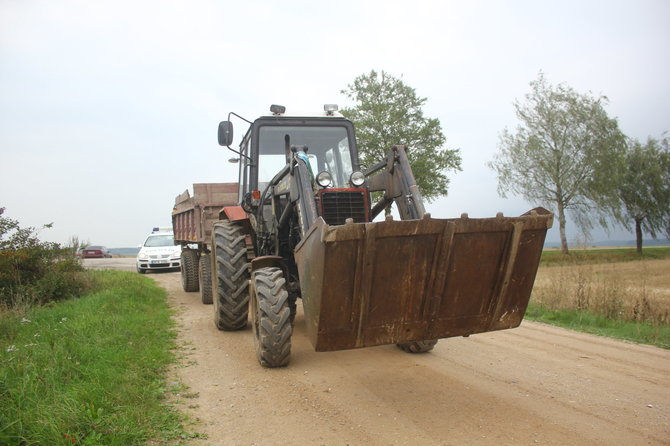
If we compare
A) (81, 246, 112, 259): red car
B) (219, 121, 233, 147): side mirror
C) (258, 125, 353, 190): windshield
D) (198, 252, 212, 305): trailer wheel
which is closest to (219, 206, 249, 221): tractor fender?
(258, 125, 353, 190): windshield

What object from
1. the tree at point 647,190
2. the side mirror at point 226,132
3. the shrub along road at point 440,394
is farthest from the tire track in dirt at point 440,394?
the tree at point 647,190

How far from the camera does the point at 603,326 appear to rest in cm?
804

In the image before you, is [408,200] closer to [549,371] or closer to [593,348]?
[549,371]

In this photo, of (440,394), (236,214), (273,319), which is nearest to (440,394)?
(440,394)

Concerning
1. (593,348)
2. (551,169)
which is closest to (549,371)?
(593,348)

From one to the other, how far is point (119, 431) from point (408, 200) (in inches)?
138

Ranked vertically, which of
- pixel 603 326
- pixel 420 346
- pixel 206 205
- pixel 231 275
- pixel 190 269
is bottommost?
pixel 603 326

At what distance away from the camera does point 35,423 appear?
11.5 feet

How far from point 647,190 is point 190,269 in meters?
33.1

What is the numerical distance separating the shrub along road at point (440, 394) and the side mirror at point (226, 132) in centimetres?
261

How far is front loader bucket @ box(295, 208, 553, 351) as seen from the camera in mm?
3904

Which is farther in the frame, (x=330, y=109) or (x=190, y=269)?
(x=190, y=269)

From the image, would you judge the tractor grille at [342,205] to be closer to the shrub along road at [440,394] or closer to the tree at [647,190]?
the shrub along road at [440,394]

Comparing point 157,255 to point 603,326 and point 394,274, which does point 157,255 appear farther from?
point 394,274
